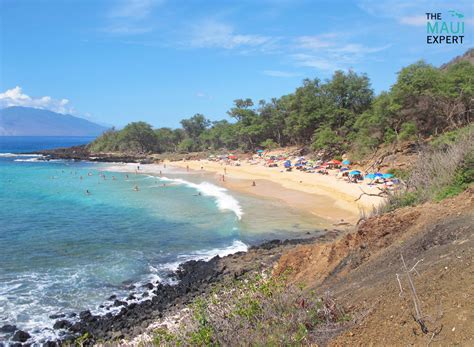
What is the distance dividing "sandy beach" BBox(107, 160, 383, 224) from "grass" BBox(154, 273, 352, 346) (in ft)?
40.0

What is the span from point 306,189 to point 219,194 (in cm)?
→ 833

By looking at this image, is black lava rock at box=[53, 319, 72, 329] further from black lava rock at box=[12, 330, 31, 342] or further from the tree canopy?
the tree canopy

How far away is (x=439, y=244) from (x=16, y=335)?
12.2 metres

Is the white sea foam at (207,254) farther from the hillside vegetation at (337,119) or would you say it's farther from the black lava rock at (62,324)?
the hillside vegetation at (337,119)

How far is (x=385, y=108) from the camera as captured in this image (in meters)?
41.0

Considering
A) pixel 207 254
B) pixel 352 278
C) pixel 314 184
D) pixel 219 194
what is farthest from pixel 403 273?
pixel 314 184

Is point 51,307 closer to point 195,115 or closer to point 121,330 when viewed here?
point 121,330

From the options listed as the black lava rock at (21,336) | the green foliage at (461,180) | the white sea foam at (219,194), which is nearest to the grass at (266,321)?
the green foliage at (461,180)

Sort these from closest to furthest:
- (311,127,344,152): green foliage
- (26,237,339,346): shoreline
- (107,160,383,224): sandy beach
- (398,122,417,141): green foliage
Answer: (26,237,339,346): shoreline < (107,160,383,224): sandy beach < (398,122,417,141): green foliage < (311,127,344,152): green foliage

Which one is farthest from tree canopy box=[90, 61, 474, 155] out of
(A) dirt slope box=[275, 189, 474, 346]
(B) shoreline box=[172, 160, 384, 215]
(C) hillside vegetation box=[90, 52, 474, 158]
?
(A) dirt slope box=[275, 189, 474, 346]

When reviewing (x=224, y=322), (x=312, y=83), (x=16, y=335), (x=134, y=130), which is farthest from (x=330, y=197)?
(x=134, y=130)

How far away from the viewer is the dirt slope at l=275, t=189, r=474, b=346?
4754 mm

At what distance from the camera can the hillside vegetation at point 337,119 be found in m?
37.6

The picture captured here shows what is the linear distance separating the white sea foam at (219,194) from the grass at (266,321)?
67.3ft
